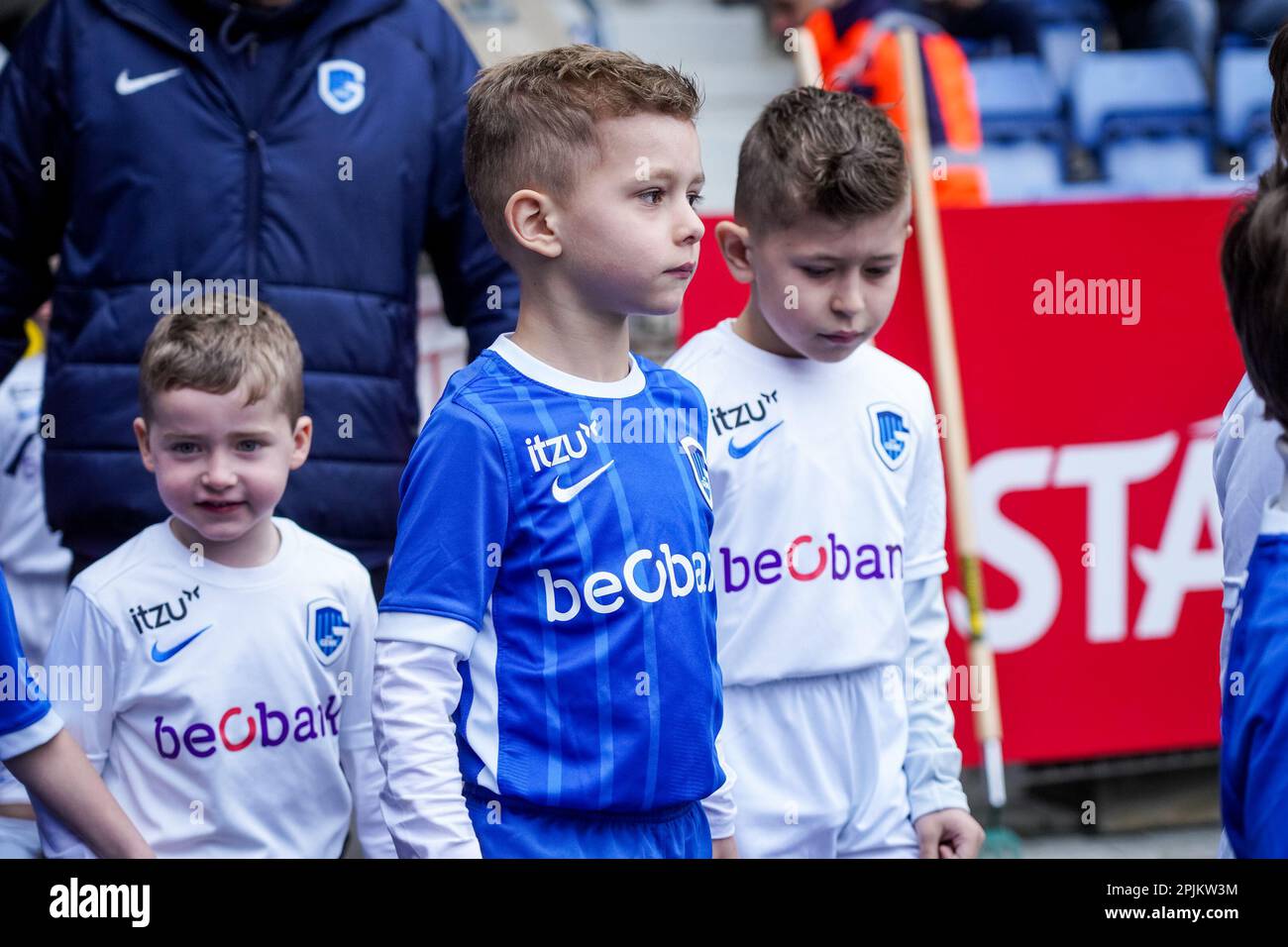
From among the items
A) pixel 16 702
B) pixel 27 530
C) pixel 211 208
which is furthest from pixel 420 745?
pixel 27 530

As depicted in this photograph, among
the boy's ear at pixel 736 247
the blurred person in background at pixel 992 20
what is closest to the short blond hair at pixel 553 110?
the boy's ear at pixel 736 247

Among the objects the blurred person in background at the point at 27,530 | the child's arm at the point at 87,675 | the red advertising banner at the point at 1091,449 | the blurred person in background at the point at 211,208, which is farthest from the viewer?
the red advertising banner at the point at 1091,449

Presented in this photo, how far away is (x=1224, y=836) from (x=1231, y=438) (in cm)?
61

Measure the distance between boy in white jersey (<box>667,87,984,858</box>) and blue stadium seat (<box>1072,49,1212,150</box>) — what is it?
18.8 ft

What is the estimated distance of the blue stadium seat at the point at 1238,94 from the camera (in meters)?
7.62

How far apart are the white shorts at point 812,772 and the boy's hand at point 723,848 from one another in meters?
0.19

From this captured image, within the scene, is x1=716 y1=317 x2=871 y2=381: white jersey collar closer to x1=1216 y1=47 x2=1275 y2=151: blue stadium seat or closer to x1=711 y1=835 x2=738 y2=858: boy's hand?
x1=711 y1=835 x2=738 y2=858: boy's hand

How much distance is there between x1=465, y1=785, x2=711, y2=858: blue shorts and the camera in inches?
75.4

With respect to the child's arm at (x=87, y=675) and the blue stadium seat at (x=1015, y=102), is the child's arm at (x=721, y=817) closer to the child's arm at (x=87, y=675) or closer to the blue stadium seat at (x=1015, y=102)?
the child's arm at (x=87, y=675)

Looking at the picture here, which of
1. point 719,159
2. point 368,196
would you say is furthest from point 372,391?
point 719,159

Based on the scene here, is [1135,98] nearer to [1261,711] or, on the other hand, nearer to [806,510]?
[806,510]

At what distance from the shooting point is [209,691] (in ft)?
7.94

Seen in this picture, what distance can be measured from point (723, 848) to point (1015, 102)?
6.20 metres

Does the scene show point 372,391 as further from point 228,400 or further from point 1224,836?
point 1224,836
